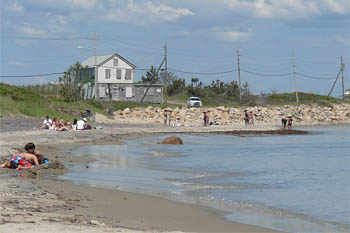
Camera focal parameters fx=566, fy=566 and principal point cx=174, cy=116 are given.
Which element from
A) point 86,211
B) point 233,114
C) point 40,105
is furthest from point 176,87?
point 86,211

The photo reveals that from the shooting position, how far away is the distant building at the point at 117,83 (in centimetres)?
6781

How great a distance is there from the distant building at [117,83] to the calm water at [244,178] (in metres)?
38.6

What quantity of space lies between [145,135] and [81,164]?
18.8 metres

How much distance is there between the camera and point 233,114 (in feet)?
198

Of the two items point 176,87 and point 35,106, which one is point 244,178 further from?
point 176,87

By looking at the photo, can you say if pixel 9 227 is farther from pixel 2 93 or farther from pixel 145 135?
pixel 2 93

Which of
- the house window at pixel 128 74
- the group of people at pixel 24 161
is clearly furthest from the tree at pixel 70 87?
the group of people at pixel 24 161

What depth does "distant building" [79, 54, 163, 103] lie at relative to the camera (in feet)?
222

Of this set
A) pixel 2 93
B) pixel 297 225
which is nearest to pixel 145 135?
pixel 2 93

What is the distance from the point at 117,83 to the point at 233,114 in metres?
16.4

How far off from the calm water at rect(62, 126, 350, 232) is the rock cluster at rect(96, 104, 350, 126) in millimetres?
22375

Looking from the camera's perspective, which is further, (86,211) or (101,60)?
(101,60)

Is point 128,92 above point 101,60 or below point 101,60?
below

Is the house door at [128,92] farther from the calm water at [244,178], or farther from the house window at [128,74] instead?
the calm water at [244,178]
